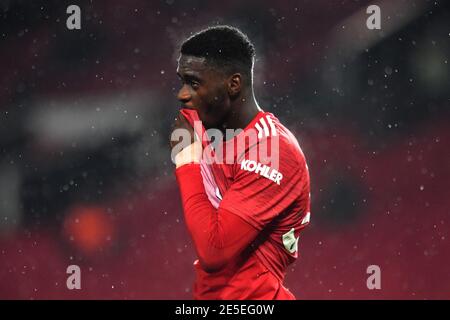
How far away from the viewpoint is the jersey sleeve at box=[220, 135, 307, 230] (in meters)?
2.06

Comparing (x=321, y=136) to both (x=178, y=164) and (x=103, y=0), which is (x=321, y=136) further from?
(x=178, y=164)

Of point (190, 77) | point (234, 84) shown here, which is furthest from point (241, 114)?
point (190, 77)

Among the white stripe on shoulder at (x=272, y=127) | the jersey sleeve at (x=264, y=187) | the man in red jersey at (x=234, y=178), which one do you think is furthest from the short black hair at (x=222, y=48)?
the jersey sleeve at (x=264, y=187)

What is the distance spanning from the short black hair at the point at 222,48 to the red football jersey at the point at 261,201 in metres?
0.18

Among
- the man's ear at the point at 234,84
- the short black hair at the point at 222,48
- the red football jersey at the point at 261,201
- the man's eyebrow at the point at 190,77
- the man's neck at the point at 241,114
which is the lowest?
the red football jersey at the point at 261,201

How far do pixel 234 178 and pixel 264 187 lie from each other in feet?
0.49

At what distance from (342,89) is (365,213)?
3.31 ft

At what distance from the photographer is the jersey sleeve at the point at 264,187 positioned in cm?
206

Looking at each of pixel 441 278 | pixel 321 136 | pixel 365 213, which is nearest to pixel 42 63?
pixel 321 136

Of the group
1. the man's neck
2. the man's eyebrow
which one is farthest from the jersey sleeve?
the man's eyebrow

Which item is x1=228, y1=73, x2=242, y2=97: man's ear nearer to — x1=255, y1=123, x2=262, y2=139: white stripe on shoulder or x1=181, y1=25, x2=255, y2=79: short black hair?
x1=181, y1=25, x2=255, y2=79: short black hair

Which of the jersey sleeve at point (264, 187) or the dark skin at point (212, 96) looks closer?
the jersey sleeve at point (264, 187)

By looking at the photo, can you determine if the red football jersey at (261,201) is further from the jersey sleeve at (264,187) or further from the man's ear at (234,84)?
the man's ear at (234,84)

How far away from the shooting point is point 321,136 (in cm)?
563
